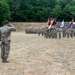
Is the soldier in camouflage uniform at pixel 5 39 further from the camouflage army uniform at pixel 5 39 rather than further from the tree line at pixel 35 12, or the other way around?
the tree line at pixel 35 12

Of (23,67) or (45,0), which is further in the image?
(45,0)

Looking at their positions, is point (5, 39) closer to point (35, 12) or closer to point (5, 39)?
point (5, 39)

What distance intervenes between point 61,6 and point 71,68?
87007mm

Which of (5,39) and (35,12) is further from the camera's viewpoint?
(35,12)

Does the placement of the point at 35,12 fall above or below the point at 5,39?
below

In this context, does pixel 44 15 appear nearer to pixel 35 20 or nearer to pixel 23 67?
pixel 35 20

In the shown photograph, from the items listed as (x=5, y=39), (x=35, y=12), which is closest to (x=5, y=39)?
(x=5, y=39)

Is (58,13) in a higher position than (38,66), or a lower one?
lower

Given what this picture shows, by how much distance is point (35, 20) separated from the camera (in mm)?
92875

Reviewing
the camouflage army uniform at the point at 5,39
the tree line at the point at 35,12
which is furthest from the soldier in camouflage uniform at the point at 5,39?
the tree line at the point at 35,12

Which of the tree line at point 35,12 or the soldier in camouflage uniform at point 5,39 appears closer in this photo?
the soldier in camouflage uniform at point 5,39

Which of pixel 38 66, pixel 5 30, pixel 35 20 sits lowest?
pixel 35 20

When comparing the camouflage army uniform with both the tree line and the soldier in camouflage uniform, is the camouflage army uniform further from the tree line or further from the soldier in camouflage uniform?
the tree line

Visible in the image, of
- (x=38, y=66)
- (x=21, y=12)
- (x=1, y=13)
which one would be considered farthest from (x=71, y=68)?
(x=21, y=12)
